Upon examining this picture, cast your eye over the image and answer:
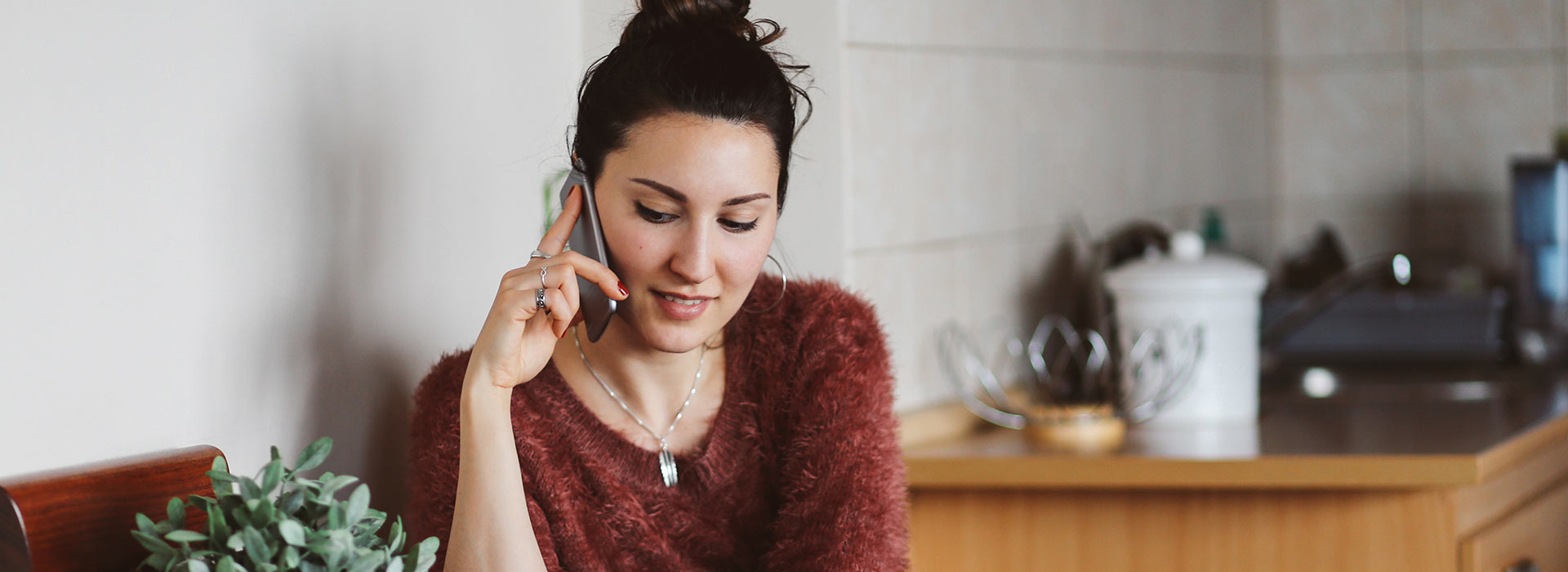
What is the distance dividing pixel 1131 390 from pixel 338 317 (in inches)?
40.5

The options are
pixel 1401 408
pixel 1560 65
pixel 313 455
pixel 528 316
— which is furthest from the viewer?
pixel 1560 65

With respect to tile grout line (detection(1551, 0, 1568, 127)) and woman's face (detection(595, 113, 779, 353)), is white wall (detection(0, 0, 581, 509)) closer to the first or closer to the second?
woman's face (detection(595, 113, 779, 353))

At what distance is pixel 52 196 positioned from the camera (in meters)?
0.88

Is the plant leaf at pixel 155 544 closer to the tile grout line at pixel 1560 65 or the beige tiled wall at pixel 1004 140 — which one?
the beige tiled wall at pixel 1004 140

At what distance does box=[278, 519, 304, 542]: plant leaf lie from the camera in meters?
0.75

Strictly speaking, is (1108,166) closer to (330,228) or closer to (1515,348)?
(1515,348)

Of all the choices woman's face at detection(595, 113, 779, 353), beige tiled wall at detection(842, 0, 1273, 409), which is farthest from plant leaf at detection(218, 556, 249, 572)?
beige tiled wall at detection(842, 0, 1273, 409)

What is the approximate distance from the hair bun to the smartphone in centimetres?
12

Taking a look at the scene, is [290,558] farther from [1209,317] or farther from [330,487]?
[1209,317]

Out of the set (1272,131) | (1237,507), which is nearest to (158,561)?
(1237,507)

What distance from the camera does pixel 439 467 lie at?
3.52ft

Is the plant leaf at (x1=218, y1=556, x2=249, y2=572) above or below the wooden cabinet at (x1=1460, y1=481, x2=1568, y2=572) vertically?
above

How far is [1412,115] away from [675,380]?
2.06m

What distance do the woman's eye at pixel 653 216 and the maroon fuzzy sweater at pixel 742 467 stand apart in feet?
0.65
